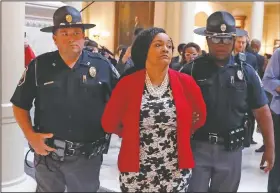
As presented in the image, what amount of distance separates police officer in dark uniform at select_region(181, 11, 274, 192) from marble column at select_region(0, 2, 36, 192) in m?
0.68

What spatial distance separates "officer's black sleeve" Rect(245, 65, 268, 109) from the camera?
4.54ft

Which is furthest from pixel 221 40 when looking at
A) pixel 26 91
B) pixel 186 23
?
pixel 186 23

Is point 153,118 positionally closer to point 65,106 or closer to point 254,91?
point 65,106

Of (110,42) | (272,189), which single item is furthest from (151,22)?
(272,189)

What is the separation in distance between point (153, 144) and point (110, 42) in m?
8.42

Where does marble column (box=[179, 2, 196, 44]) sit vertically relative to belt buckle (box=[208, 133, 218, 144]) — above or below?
above

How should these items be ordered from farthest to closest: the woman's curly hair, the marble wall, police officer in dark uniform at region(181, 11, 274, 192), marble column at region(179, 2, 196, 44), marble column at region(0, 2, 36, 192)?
marble column at region(179, 2, 196, 44)
the marble wall
marble column at region(0, 2, 36, 192)
police officer in dark uniform at region(181, 11, 274, 192)
the woman's curly hair

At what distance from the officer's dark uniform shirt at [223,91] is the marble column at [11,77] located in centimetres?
71

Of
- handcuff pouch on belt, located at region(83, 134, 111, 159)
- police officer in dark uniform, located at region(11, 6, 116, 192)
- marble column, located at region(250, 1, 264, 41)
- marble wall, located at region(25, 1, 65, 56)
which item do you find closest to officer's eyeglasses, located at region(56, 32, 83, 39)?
police officer in dark uniform, located at region(11, 6, 116, 192)

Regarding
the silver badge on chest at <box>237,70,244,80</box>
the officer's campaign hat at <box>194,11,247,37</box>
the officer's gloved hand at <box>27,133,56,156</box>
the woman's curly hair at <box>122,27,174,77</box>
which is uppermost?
the officer's campaign hat at <box>194,11,247,37</box>

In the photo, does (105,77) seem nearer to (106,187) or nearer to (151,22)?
(106,187)

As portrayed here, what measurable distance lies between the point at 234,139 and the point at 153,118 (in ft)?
1.27

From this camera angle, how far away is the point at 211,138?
53.4 inches

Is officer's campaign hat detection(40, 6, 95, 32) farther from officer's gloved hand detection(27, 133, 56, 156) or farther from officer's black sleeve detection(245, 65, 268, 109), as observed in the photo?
officer's black sleeve detection(245, 65, 268, 109)
